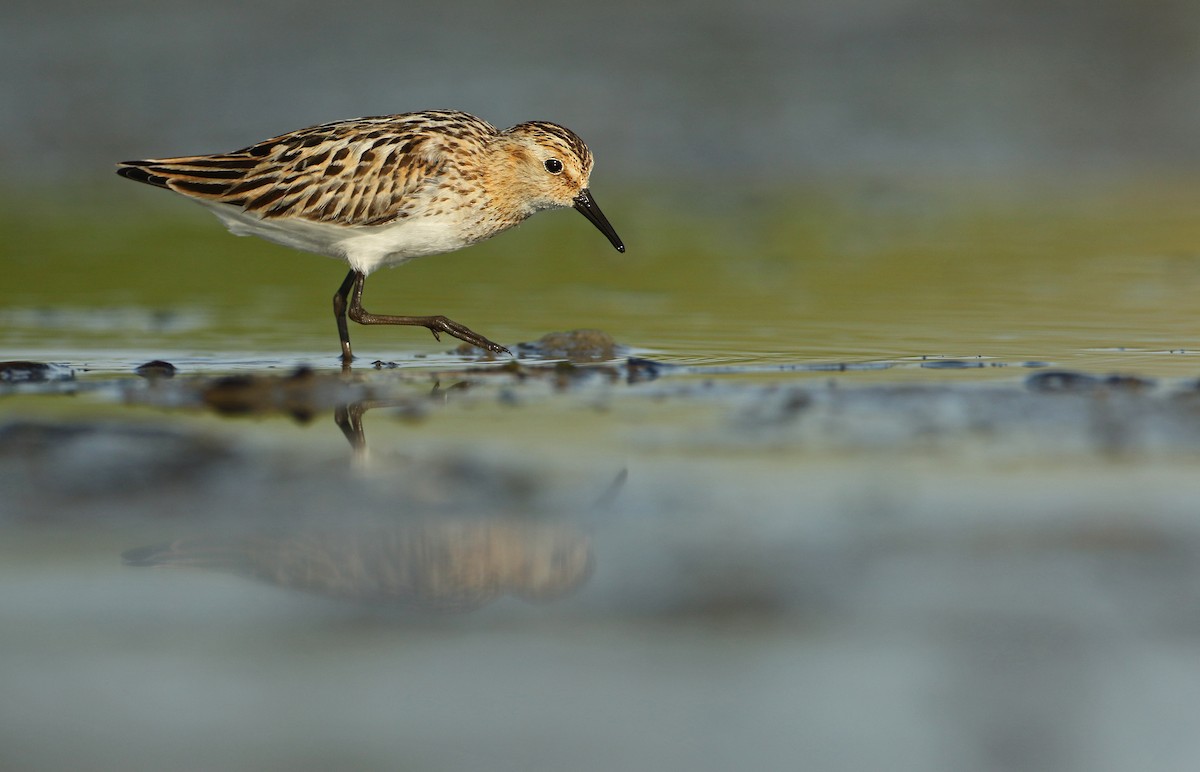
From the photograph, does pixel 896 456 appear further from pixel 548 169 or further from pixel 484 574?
pixel 548 169

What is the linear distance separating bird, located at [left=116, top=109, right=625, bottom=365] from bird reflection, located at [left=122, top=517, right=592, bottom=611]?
13.2ft

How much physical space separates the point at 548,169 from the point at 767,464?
4.07 meters

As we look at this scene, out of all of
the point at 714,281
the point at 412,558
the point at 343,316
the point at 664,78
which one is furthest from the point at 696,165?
the point at 412,558

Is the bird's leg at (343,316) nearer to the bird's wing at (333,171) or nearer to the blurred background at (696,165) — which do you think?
the blurred background at (696,165)

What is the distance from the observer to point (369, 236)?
29.1 ft

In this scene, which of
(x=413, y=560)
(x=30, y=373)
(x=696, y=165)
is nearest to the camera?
(x=413, y=560)

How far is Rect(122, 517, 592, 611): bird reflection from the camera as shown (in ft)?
13.5

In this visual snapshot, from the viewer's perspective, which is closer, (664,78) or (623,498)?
(623,498)

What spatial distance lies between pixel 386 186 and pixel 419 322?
2.45 ft

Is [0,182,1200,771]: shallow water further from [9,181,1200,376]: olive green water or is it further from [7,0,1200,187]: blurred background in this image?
[7,0,1200,187]: blurred background

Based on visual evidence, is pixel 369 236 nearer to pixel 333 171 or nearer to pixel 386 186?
pixel 386 186

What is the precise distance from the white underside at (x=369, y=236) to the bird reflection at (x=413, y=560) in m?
4.31

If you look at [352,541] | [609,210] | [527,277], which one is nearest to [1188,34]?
[609,210]

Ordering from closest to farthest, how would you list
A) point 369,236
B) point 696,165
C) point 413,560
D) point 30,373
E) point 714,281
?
1. point 413,560
2. point 30,373
3. point 369,236
4. point 714,281
5. point 696,165
